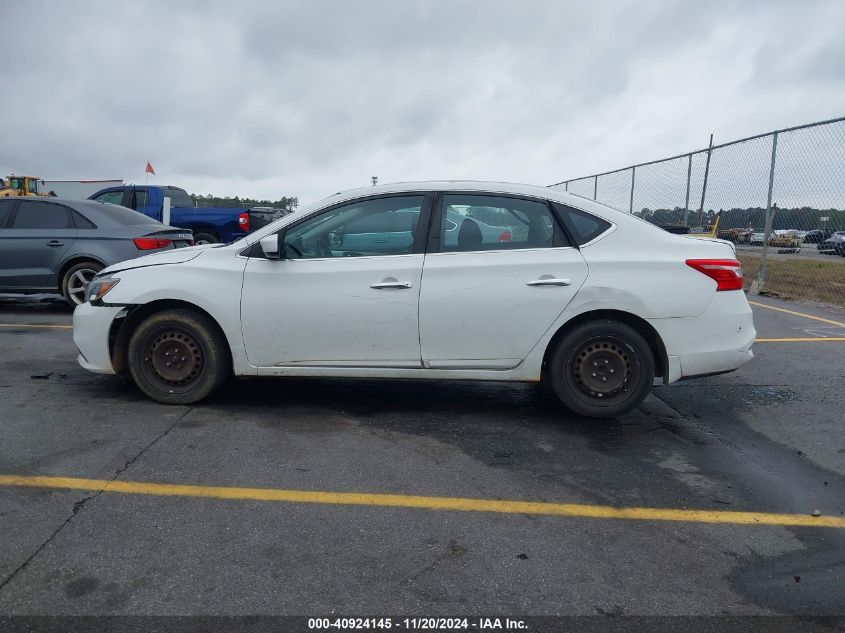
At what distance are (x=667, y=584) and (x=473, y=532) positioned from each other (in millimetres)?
873

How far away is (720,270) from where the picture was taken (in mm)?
4723

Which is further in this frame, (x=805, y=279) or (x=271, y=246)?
(x=805, y=279)

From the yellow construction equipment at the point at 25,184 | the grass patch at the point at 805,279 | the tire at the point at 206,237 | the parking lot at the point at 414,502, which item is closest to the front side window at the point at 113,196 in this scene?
the tire at the point at 206,237

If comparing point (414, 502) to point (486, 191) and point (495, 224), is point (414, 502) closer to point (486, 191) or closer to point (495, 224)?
point (495, 224)

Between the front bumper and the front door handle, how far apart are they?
3.00 meters

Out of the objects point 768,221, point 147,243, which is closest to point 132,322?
point 147,243

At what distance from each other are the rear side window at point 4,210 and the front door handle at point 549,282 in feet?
26.7

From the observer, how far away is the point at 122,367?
5.18 m

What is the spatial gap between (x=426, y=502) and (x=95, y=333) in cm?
302

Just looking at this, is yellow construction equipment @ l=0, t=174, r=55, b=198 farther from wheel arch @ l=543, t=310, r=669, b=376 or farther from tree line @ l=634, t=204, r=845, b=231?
wheel arch @ l=543, t=310, r=669, b=376

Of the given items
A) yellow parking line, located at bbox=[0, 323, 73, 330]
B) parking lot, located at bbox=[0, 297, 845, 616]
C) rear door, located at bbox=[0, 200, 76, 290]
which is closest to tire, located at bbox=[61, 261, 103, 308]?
rear door, located at bbox=[0, 200, 76, 290]

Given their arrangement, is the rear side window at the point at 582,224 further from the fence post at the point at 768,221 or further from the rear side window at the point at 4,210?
the rear side window at the point at 4,210

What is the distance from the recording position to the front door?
4.76m

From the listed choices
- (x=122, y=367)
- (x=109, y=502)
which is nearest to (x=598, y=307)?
(x=109, y=502)
